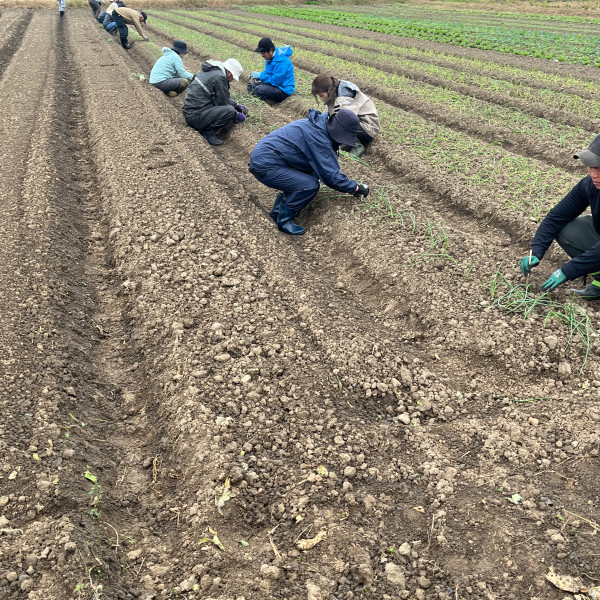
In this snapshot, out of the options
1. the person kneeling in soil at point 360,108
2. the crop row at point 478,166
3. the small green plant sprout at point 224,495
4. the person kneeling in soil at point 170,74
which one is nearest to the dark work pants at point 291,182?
the person kneeling in soil at point 360,108

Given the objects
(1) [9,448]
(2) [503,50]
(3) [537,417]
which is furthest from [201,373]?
(2) [503,50]

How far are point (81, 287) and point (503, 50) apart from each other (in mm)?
15206

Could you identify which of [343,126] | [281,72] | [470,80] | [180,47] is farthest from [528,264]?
[470,80]

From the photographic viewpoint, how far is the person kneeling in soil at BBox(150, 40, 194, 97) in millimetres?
9180

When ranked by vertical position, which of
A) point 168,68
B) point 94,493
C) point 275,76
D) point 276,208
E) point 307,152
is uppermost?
point 168,68

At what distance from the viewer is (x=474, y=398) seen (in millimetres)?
3223

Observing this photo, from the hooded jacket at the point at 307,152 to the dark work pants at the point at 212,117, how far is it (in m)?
2.66

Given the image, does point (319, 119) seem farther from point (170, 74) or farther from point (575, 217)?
point (170, 74)

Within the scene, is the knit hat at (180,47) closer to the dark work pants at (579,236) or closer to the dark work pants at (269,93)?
the dark work pants at (269,93)

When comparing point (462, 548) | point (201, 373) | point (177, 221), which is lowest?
point (462, 548)

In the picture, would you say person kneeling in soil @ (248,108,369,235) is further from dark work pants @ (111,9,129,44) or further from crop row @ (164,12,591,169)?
dark work pants @ (111,9,129,44)

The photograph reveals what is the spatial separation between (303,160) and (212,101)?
3.15m

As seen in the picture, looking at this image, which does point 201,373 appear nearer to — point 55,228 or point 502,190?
point 55,228

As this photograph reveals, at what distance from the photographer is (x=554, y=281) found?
3672mm
